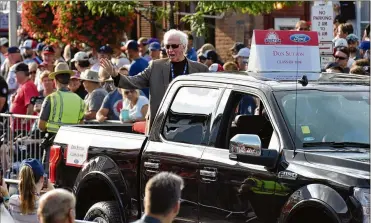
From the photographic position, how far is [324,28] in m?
14.7

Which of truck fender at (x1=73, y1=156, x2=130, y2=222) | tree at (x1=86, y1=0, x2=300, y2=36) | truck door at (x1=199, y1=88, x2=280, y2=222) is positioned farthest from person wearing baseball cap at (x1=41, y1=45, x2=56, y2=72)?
truck door at (x1=199, y1=88, x2=280, y2=222)

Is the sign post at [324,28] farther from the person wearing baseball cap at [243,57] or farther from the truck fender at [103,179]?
the truck fender at [103,179]

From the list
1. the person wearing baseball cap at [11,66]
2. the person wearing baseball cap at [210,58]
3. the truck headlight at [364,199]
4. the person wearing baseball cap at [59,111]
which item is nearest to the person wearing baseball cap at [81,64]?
the person wearing baseball cap at [11,66]

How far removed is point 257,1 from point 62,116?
20.3 feet

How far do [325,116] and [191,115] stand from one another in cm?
130

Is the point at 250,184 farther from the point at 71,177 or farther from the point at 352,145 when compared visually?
the point at 71,177

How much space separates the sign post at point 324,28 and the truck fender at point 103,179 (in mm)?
5280

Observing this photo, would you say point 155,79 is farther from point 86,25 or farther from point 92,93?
point 86,25

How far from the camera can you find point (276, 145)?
8.14 m

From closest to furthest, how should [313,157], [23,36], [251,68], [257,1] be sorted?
[313,157] → [251,68] → [257,1] → [23,36]

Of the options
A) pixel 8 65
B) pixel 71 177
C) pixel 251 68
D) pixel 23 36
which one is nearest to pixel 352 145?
pixel 251 68

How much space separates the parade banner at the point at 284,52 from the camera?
31.9ft

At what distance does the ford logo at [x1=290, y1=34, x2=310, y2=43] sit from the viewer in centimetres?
992

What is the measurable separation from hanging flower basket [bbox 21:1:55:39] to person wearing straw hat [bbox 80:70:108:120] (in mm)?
8623
